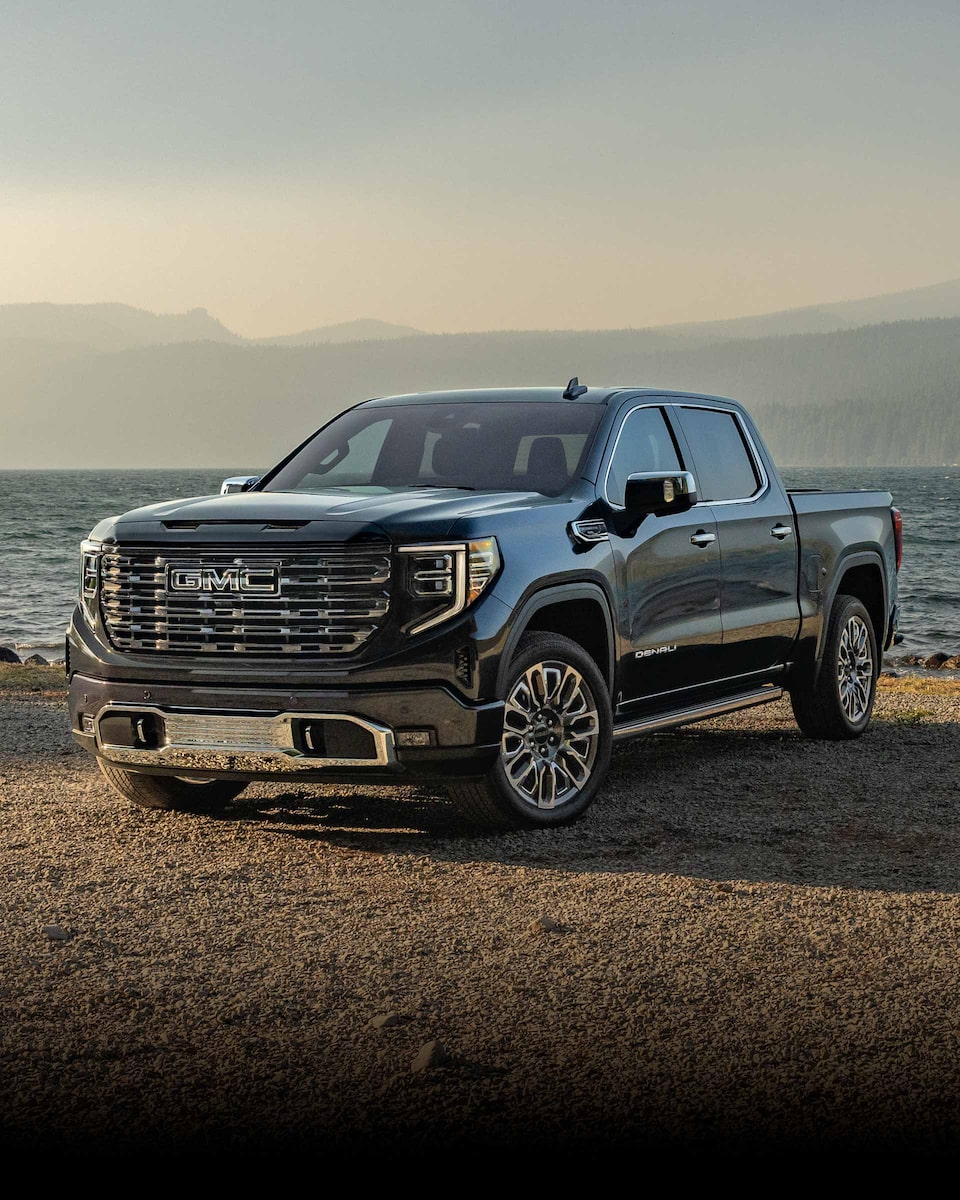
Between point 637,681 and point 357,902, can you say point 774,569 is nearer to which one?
point 637,681

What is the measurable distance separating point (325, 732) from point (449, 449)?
2.13 meters

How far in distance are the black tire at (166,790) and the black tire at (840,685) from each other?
372cm

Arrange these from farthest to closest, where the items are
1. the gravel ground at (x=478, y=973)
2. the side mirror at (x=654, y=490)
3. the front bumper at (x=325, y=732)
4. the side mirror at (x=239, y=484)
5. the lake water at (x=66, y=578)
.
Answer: the lake water at (x=66, y=578), the side mirror at (x=239, y=484), the side mirror at (x=654, y=490), the front bumper at (x=325, y=732), the gravel ground at (x=478, y=973)

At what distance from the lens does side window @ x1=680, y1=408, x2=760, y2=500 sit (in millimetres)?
8570

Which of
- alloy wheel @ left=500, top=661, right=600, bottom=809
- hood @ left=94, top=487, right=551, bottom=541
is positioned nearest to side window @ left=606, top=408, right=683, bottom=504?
hood @ left=94, top=487, right=551, bottom=541

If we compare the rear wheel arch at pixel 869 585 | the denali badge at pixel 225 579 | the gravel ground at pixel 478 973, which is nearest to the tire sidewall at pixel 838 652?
the rear wheel arch at pixel 869 585

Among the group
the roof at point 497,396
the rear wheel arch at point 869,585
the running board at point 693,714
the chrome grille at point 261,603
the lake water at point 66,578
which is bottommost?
the lake water at point 66,578

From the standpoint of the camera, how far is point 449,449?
807cm

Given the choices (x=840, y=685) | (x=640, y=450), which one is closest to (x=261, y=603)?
(x=640, y=450)

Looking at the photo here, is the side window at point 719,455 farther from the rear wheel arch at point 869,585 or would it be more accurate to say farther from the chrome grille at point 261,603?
the chrome grille at point 261,603

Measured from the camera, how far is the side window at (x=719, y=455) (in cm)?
857

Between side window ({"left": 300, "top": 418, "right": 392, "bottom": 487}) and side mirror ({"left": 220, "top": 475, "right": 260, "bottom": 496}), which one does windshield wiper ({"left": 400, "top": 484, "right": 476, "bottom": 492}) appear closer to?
side window ({"left": 300, "top": 418, "right": 392, "bottom": 487})

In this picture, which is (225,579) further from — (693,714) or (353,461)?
(693,714)

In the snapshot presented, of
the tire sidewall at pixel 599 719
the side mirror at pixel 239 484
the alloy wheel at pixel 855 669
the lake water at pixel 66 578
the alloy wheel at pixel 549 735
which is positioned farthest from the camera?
the lake water at pixel 66 578
